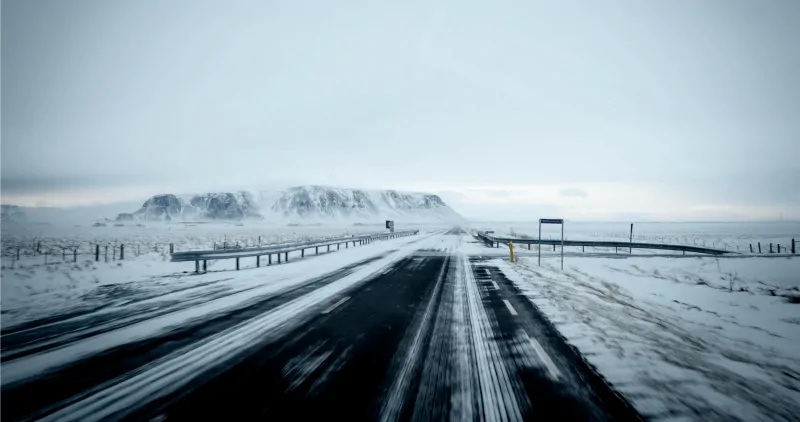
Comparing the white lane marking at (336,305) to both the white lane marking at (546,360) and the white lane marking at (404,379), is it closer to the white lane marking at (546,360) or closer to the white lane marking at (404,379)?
the white lane marking at (404,379)

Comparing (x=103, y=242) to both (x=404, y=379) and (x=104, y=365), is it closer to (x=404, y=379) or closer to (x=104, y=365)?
(x=104, y=365)

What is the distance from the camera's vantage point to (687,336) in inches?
255

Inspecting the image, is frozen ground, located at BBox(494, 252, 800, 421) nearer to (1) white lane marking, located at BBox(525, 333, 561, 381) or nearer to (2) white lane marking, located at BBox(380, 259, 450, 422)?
(1) white lane marking, located at BBox(525, 333, 561, 381)

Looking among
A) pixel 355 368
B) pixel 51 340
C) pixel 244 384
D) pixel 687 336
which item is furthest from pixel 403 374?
pixel 51 340

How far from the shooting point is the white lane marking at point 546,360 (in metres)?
4.57

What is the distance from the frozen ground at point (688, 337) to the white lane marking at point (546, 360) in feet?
1.93

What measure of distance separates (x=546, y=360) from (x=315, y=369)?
3270mm

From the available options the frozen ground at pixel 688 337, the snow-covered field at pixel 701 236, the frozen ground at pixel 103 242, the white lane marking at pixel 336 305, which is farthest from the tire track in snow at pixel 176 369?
the snow-covered field at pixel 701 236

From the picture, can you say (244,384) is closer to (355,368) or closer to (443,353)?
(355,368)

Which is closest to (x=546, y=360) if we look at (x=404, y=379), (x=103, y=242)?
(x=404, y=379)

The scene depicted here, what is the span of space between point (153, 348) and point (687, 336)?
30.3 ft

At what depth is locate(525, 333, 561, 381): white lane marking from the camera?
4570 mm

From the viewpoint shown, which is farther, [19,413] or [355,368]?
[355,368]

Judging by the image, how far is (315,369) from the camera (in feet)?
15.4
